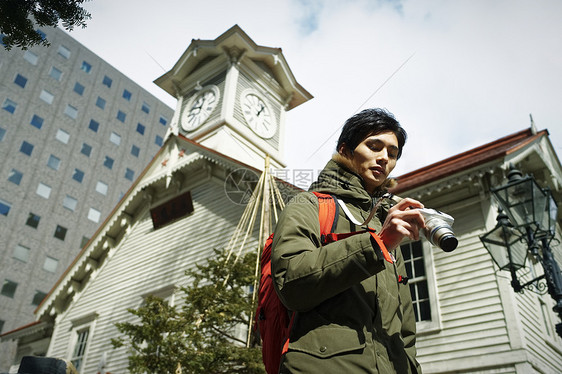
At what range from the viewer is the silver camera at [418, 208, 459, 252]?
1.54m

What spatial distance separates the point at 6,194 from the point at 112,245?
1138 inches

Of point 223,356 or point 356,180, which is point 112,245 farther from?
point 356,180

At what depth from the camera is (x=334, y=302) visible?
178 centimetres

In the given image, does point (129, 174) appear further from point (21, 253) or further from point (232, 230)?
point (232, 230)

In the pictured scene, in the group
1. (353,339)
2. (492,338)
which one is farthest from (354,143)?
(492,338)

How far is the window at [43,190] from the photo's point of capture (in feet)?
141

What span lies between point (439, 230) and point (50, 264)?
45.4 m

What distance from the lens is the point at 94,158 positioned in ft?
160

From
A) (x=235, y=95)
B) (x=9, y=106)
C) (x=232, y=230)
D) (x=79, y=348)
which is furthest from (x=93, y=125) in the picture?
(x=232, y=230)

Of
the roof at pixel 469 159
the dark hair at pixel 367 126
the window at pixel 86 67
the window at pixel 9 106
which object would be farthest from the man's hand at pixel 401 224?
the window at pixel 86 67

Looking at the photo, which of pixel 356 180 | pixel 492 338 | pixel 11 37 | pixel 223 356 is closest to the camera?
pixel 356 180

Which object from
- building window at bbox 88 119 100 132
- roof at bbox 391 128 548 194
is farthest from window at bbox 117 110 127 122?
roof at bbox 391 128 548 194

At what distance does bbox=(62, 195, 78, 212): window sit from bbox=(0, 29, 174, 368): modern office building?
0.09 meters

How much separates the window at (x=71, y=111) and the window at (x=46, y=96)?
5.32ft
